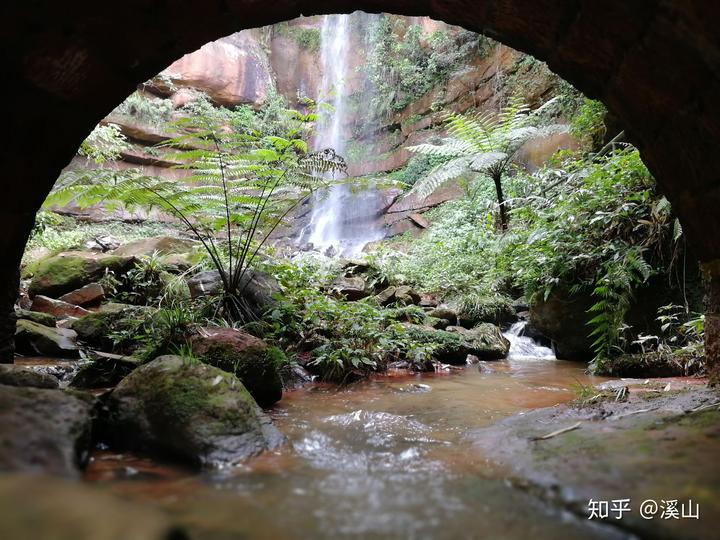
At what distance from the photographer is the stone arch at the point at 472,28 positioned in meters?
1.81

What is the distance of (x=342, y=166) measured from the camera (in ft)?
14.3

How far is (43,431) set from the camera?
56.1 inches

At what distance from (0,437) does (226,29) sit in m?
2.25

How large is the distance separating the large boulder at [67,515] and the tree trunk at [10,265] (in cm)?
192

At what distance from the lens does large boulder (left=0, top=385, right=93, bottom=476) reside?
1.25m

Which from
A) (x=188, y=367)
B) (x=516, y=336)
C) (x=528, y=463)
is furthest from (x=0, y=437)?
(x=516, y=336)

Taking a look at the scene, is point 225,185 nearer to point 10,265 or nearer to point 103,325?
point 103,325

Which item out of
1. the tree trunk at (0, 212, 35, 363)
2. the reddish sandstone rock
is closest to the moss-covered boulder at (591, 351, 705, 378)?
the tree trunk at (0, 212, 35, 363)

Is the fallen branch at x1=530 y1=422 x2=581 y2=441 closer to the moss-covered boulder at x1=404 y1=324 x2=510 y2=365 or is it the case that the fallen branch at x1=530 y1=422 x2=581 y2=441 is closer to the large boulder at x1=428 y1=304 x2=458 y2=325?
the moss-covered boulder at x1=404 y1=324 x2=510 y2=365

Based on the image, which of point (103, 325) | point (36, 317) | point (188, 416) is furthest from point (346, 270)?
point (188, 416)

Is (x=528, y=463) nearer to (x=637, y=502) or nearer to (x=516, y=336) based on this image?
(x=637, y=502)

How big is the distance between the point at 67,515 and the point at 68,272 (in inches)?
239

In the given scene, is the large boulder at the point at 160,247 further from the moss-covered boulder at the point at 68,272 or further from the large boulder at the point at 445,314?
the large boulder at the point at 445,314

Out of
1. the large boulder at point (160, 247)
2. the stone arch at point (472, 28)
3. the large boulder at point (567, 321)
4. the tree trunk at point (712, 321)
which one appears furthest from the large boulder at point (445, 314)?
the large boulder at point (160, 247)
